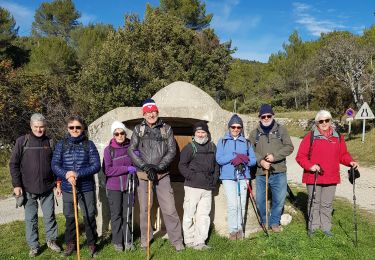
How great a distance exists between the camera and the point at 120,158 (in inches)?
216

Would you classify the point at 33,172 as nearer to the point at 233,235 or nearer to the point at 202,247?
the point at 202,247

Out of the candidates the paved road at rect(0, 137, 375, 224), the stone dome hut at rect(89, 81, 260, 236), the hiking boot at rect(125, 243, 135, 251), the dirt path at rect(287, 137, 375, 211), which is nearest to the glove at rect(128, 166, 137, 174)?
the stone dome hut at rect(89, 81, 260, 236)

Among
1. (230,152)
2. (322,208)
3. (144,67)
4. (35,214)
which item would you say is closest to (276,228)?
(322,208)

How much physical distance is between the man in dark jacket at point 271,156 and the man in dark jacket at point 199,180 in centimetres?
77

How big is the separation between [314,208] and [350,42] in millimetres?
24010

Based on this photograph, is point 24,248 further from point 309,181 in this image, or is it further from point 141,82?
point 141,82

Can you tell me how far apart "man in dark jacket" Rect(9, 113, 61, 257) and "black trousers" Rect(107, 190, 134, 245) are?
0.91 metres

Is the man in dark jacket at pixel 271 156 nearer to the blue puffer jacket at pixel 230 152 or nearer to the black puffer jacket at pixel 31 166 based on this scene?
the blue puffer jacket at pixel 230 152

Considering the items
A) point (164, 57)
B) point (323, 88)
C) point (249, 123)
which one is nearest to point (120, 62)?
point (164, 57)

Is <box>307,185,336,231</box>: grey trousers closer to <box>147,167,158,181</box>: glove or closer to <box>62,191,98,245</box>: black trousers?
<box>147,167,158,181</box>: glove

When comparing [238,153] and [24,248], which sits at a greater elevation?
[238,153]

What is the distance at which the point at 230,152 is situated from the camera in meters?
5.55

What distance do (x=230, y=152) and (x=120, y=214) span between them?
185cm

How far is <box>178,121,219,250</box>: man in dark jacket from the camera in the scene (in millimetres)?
5477
